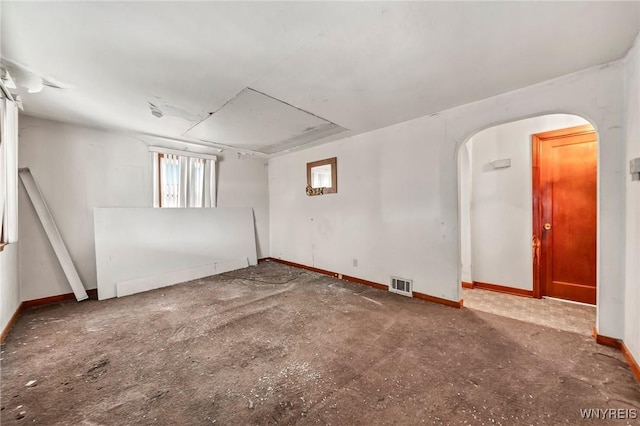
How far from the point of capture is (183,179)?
14.6 feet

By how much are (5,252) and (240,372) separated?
2879 millimetres

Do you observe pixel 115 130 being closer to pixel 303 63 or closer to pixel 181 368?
pixel 303 63

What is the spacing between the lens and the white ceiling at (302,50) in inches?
58.3

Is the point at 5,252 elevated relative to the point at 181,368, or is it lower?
elevated

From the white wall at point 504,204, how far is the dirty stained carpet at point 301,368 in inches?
48.7

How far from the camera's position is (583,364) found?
183 centimetres

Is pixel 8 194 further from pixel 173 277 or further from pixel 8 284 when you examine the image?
pixel 173 277

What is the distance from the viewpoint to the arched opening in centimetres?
293

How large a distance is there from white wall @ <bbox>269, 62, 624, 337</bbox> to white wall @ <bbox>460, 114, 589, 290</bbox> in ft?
2.37

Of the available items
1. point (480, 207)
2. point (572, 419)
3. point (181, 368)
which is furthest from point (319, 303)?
point (480, 207)

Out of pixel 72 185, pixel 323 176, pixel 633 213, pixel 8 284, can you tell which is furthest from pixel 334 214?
pixel 8 284

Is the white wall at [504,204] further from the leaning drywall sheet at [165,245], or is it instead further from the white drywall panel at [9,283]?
the white drywall panel at [9,283]

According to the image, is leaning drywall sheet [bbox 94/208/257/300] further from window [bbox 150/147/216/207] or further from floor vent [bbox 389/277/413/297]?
floor vent [bbox 389/277/413/297]

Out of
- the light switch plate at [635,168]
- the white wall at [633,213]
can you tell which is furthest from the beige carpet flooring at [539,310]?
the light switch plate at [635,168]
